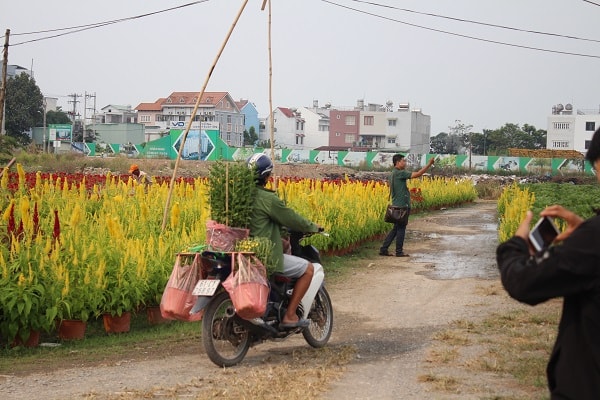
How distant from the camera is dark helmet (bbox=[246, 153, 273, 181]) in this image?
320 inches

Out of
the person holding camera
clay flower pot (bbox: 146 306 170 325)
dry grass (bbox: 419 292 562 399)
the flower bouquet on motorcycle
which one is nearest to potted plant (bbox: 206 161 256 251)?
the flower bouquet on motorcycle

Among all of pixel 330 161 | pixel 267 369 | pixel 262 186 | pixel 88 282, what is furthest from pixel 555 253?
pixel 330 161

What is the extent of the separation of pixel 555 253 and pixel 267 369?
177 inches

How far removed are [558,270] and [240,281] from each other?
4302 mm

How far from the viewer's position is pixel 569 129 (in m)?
101

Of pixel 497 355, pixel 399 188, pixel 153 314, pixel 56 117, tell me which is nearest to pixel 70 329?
pixel 153 314

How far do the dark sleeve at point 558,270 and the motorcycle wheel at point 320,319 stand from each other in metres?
5.20

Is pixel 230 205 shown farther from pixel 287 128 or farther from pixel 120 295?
pixel 287 128

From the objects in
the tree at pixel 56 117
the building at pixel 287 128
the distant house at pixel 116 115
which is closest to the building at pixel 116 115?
the distant house at pixel 116 115

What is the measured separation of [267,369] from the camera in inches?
294

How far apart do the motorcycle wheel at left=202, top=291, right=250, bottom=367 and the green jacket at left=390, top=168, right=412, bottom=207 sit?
873 cm

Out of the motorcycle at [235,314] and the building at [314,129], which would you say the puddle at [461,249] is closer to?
the motorcycle at [235,314]

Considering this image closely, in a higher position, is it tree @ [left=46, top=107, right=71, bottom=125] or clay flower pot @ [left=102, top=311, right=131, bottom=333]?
tree @ [left=46, top=107, right=71, bottom=125]

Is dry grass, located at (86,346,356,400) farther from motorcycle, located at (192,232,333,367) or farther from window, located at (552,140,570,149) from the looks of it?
window, located at (552,140,570,149)
